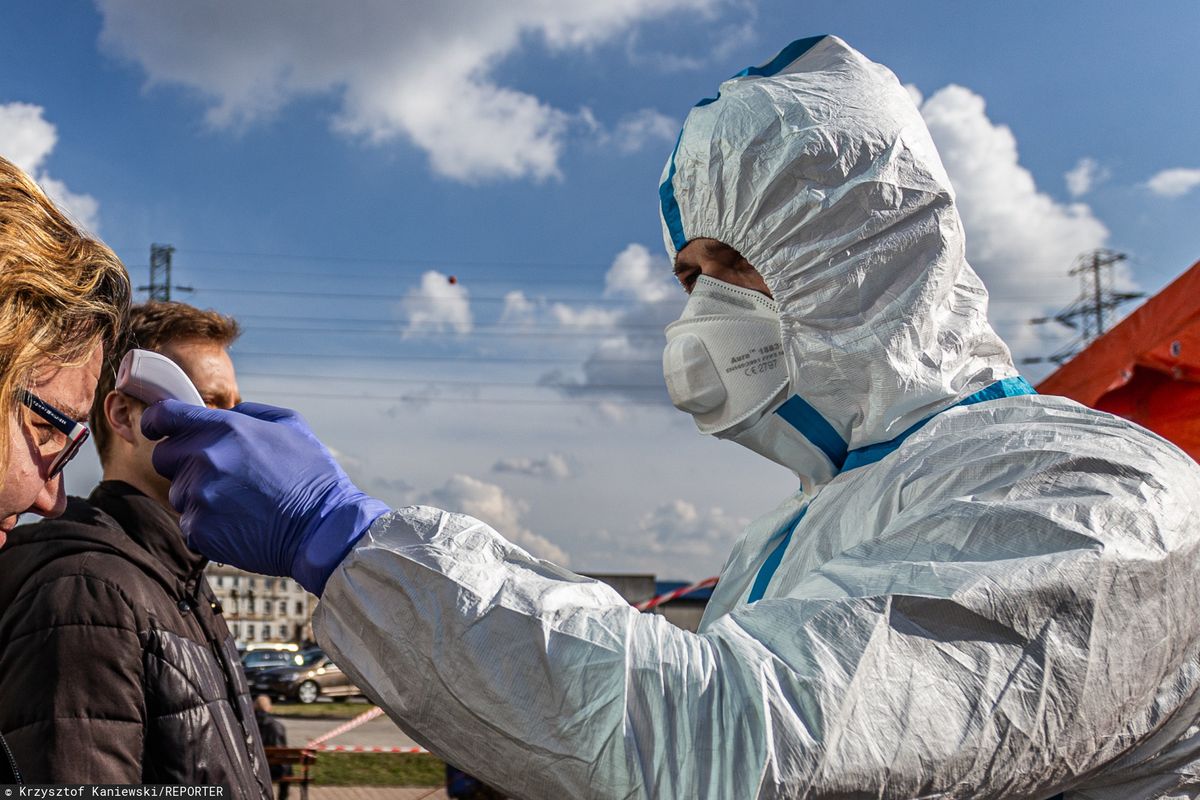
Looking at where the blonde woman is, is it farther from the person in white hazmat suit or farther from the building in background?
the building in background

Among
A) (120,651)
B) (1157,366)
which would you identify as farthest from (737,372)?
(1157,366)

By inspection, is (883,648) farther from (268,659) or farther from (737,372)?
(268,659)

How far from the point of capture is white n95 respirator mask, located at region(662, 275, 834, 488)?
6.54 ft

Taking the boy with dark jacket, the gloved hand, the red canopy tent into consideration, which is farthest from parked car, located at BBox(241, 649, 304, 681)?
the gloved hand

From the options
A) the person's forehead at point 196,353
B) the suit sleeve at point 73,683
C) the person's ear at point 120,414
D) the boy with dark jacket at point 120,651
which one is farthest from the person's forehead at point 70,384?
the person's forehead at point 196,353

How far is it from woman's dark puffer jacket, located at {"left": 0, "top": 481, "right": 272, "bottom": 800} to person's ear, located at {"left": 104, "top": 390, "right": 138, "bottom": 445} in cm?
19

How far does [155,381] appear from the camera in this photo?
1.61 metres

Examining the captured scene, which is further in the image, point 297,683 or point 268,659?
point 268,659

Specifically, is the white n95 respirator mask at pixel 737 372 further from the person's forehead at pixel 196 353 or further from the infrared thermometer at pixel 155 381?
the person's forehead at pixel 196 353

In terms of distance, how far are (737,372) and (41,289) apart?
4.05ft

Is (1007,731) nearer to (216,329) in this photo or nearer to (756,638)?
(756,638)

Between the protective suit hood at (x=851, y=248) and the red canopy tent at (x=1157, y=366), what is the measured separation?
318 centimetres

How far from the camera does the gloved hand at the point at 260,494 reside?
1.18m

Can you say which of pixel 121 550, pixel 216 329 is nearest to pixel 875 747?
pixel 121 550
